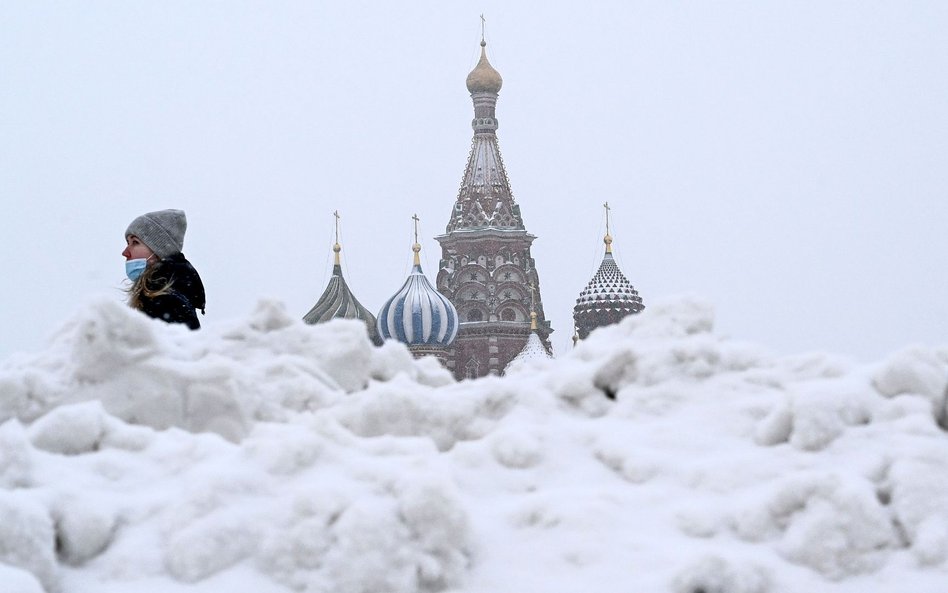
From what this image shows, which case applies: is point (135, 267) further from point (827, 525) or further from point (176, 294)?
point (827, 525)

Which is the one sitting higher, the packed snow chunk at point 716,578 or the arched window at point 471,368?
the packed snow chunk at point 716,578

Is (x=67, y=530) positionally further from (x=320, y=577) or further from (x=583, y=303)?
(x=583, y=303)

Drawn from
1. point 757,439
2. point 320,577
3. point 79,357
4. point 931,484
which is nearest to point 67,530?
point 320,577

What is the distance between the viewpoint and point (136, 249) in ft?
15.2

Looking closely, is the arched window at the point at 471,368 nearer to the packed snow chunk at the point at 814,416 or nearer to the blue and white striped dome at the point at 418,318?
the blue and white striped dome at the point at 418,318

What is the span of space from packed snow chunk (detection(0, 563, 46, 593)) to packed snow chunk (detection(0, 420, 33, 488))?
0.31 m

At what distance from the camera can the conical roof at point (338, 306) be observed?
153 feet

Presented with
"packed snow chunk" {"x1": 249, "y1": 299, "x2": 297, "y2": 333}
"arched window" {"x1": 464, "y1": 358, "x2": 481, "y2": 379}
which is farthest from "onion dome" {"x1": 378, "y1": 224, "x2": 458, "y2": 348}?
"packed snow chunk" {"x1": 249, "y1": 299, "x2": 297, "y2": 333}

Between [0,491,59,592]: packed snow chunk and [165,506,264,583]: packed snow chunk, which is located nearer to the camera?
[0,491,59,592]: packed snow chunk

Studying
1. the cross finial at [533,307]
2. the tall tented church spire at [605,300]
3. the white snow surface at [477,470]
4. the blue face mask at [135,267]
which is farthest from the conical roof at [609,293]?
the white snow surface at [477,470]

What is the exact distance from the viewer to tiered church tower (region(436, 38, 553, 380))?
4744 centimetres

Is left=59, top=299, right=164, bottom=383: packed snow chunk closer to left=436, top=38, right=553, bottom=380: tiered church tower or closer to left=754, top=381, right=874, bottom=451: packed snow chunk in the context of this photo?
left=754, top=381, right=874, bottom=451: packed snow chunk

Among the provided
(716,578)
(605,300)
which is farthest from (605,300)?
(716,578)

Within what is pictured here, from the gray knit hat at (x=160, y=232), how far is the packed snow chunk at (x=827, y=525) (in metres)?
2.35
